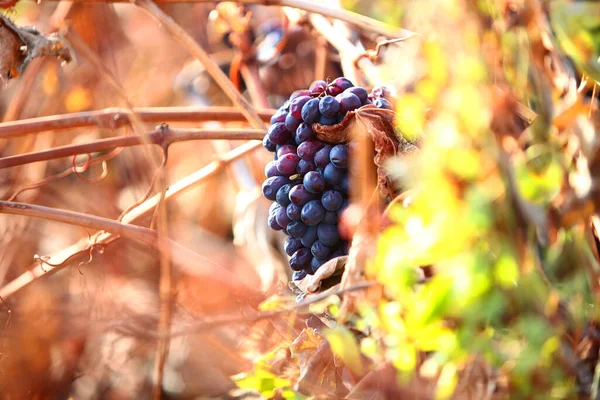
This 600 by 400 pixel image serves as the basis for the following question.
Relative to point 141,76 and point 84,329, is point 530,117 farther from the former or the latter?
point 141,76

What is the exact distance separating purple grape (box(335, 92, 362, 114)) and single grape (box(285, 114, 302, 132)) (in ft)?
0.26

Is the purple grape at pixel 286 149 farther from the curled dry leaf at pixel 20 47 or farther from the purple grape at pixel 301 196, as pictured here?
the curled dry leaf at pixel 20 47

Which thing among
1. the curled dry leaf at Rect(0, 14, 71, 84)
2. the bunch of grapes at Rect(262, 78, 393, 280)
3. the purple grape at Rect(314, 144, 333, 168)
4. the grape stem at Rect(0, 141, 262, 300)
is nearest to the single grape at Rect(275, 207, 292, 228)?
the bunch of grapes at Rect(262, 78, 393, 280)

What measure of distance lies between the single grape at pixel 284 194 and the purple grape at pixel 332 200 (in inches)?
2.6

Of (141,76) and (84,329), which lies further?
(141,76)

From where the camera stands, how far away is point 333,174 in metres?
1.00

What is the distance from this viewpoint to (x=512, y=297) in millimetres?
694

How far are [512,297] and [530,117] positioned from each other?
322 millimetres

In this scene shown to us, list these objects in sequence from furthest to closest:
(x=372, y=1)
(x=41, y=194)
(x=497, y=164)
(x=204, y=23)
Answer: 1. (x=204, y=23)
2. (x=41, y=194)
3. (x=372, y=1)
4. (x=497, y=164)

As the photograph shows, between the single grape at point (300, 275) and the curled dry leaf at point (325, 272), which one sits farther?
the single grape at point (300, 275)

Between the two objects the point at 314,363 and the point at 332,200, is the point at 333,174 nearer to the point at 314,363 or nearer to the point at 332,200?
the point at 332,200

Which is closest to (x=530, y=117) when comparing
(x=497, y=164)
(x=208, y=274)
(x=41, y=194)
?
(x=497, y=164)

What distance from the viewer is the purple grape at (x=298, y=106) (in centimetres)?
104

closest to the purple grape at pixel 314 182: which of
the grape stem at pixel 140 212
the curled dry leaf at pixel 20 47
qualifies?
the grape stem at pixel 140 212
